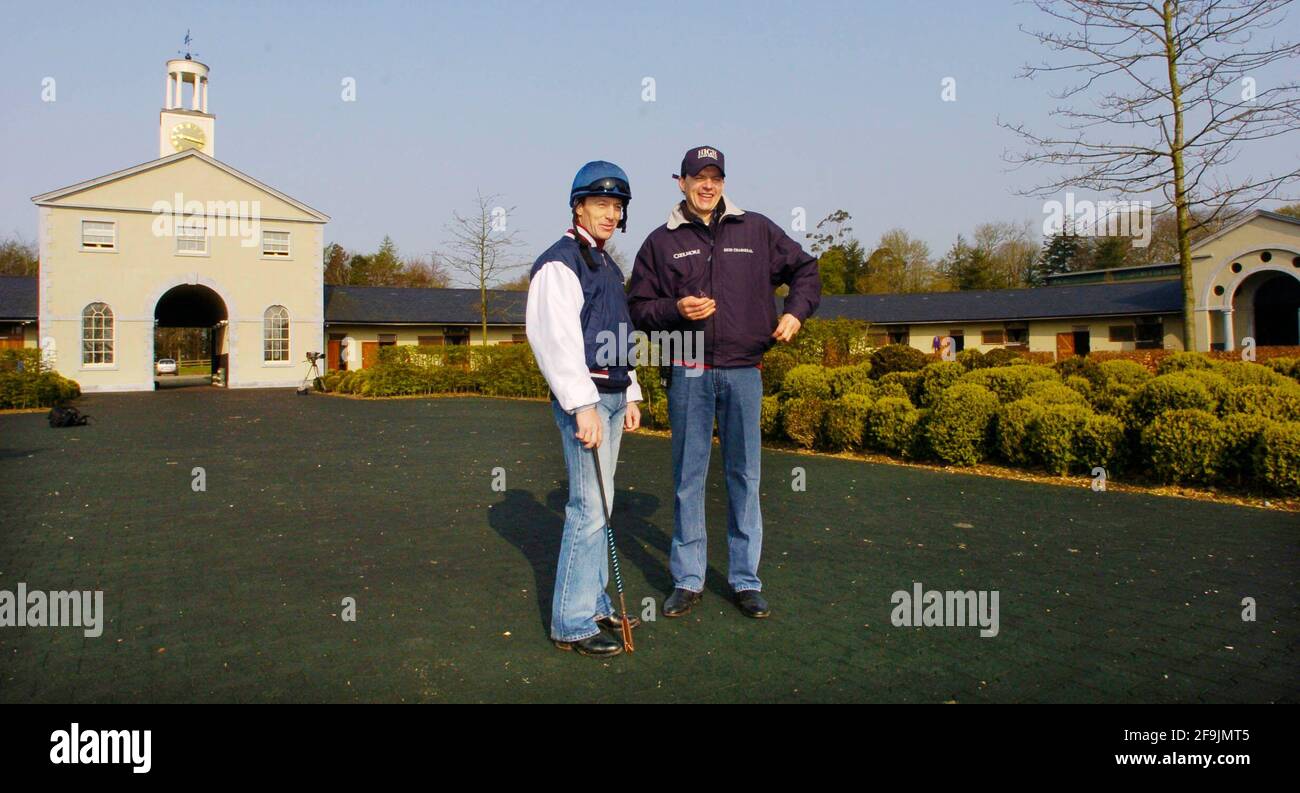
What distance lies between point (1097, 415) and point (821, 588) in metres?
5.64

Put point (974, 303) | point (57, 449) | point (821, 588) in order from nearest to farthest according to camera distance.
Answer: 1. point (821, 588)
2. point (57, 449)
3. point (974, 303)

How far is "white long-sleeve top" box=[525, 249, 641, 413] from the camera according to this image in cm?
335

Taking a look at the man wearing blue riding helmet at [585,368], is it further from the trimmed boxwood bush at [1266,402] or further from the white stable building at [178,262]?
the white stable building at [178,262]

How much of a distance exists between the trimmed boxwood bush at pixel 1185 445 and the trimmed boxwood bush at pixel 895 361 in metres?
6.50

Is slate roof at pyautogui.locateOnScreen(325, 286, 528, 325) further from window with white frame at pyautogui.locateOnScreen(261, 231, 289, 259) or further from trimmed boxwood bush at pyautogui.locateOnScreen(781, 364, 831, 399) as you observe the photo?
trimmed boxwood bush at pyautogui.locateOnScreen(781, 364, 831, 399)

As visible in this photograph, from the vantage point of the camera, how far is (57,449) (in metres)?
11.5

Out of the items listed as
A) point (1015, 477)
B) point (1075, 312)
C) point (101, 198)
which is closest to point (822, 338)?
point (1015, 477)

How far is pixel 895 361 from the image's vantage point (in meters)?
14.5

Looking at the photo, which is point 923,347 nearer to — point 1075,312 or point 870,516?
point 1075,312

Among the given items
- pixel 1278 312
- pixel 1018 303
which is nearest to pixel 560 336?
pixel 1278 312

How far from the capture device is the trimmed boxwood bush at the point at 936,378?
413 inches

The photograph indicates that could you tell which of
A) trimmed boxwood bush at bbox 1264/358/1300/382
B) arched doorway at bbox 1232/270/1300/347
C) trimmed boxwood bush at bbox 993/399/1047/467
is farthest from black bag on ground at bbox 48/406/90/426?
arched doorway at bbox 1232/270/1300/347

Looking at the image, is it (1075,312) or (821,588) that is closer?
(821,588)

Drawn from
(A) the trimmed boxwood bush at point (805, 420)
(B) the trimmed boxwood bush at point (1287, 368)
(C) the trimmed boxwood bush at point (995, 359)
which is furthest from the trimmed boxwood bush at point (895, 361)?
(B) the trimmed boxwood bush at point (1287, 368)
